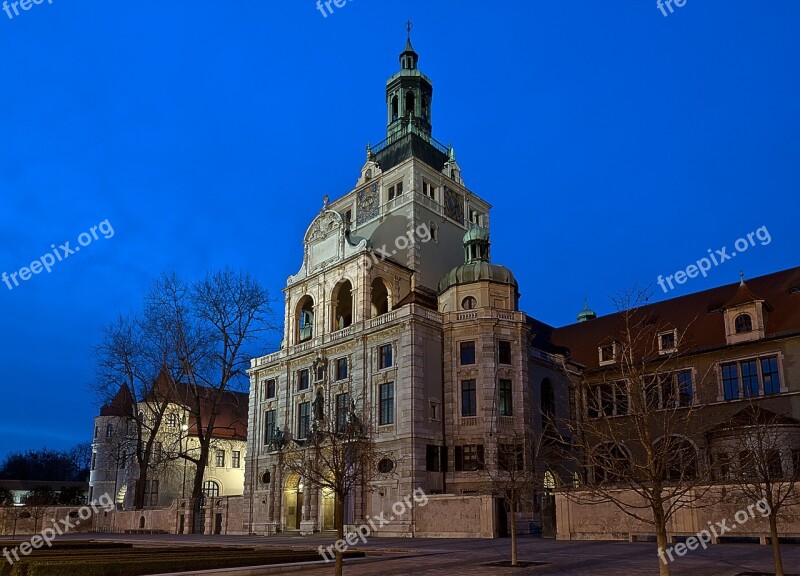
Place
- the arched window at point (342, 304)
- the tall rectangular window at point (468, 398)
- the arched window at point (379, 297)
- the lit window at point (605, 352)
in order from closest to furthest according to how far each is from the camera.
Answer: the tall rectangular window at point (468, 398), the lit window at point (605, 352), the arched window at point (342, 304), the arched window at point (379, 297)

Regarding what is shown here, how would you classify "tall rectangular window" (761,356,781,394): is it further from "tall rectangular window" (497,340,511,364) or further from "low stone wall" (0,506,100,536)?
"low stone wall" (0,506,100,536)

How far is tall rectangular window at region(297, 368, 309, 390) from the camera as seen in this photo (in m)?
57.5

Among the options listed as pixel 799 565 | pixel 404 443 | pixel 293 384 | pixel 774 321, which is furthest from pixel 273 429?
pixel 799 565

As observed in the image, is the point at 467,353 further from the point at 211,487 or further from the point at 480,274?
the point at 211,487

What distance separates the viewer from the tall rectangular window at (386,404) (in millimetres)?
48969

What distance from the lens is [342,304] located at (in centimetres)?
6203

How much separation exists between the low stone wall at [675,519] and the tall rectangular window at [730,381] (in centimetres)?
1940

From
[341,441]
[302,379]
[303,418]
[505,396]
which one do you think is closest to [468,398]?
[505,396]

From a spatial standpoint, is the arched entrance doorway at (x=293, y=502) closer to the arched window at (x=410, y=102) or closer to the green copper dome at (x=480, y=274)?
the green copper dome at (x=480, y=274)

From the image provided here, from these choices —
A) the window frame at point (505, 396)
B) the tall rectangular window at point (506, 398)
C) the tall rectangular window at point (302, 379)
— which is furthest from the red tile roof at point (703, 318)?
the tall rectangular window at point (302, 379)

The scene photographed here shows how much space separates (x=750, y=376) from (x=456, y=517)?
2240 cm

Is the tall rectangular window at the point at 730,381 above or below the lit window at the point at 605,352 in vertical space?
below

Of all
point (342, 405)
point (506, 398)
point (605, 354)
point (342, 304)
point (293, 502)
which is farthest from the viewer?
point (342, 304)

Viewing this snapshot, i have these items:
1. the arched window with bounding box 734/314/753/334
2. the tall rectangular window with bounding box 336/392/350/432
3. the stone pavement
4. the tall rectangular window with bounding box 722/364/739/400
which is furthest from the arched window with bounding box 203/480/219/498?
the arched window with bounding box 734/314/753/334
